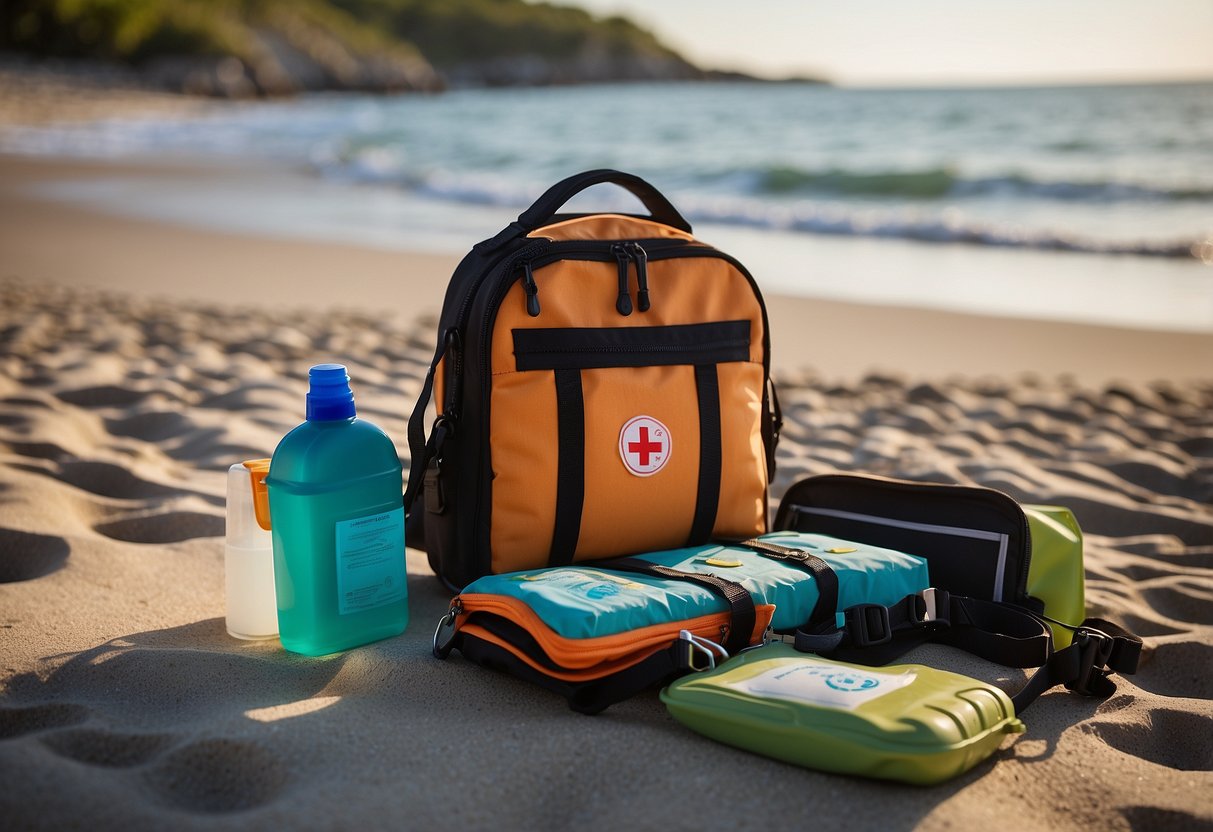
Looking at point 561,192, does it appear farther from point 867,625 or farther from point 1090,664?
point 1090,664

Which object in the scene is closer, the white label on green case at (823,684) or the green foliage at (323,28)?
the white label on green case at (823,684)

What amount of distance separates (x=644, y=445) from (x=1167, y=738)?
1228 millimetres

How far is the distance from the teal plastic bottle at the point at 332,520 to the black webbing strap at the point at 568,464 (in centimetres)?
37

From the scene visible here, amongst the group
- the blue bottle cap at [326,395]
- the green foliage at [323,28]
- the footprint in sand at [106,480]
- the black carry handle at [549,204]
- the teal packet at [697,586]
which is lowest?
the footprint in sand at [106,480]

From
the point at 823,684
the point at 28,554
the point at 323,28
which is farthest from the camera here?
the point at 323,28

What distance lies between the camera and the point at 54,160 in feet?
48.1

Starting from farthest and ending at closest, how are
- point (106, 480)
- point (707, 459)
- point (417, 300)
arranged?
point (417, 300) < point (106, 480) < point (707, 459)

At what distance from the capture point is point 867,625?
7.30ft

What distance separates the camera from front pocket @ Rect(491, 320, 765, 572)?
7.91 ft

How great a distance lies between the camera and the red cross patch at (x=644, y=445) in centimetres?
249

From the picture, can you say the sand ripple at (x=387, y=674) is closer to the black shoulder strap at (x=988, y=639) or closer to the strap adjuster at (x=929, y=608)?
the black shoulder strap at (x=988, y=639)

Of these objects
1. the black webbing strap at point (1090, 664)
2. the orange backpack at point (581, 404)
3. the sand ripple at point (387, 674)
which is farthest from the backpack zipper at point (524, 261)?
the black webbing strap at point (1090, 664)

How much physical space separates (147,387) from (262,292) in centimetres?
288

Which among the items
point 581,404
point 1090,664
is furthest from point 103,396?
point 1090,664
